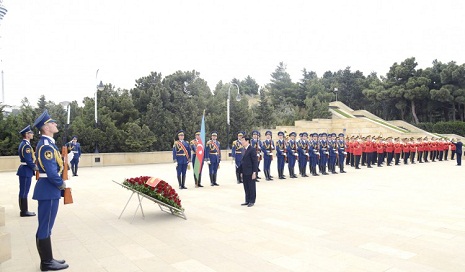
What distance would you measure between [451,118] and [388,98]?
809 centimetres

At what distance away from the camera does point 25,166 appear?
7348 millimetres

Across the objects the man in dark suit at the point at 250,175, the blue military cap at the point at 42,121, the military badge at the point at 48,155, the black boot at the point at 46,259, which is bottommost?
the black boot at the point at 46,259

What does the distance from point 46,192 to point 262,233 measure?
3311 mm

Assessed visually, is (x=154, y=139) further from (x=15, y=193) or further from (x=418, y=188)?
(x=418, y=188)

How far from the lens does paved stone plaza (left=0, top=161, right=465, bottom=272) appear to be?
4.58 meters

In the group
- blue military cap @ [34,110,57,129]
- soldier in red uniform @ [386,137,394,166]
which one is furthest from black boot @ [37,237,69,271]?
soldier in red uniform @ [386,137,394,166]

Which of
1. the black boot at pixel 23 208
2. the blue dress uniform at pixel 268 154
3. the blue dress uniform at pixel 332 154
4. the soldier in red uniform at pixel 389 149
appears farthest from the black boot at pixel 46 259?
the soldier in red uniform at pixel 389 149

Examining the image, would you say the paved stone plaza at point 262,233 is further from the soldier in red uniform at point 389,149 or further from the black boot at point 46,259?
the soldier in red uniform at point 389,149

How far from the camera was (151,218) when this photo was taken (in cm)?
726

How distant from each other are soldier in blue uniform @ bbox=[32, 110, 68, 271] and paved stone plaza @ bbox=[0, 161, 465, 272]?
328 millimetres

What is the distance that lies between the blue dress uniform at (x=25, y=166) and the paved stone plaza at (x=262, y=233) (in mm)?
381

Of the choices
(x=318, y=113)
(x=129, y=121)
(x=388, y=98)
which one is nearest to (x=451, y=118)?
(x=388, y=98)

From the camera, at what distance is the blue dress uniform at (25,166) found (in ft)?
23.5

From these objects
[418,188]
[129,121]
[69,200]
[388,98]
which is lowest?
[418,188]
